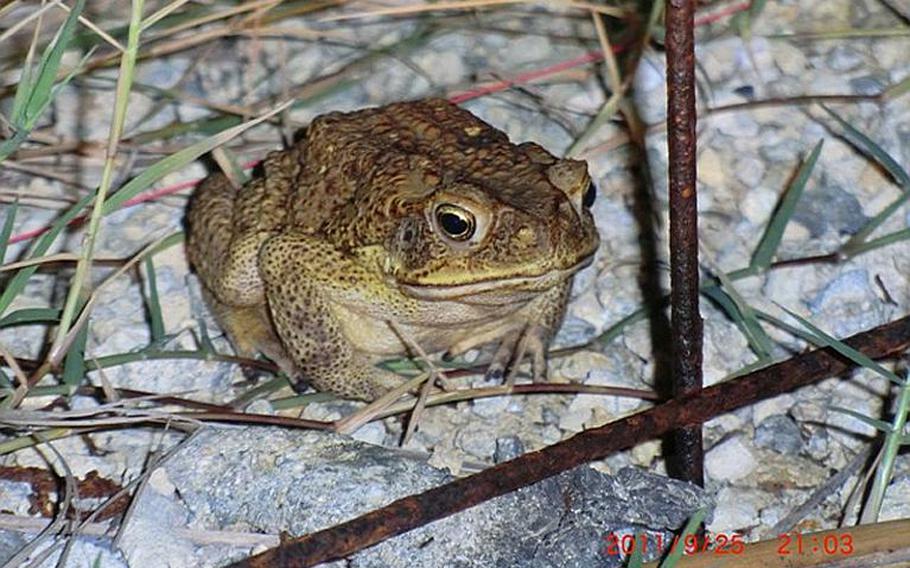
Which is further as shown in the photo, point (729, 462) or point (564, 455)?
point (729, 462)

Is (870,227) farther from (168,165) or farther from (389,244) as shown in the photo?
(168,165)

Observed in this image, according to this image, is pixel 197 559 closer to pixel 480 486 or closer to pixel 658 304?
pixel 480 486

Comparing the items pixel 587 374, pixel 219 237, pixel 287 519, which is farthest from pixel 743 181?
pixel 287 519

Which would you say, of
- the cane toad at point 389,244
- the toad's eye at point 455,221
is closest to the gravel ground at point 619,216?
the cane toad at point 389,244

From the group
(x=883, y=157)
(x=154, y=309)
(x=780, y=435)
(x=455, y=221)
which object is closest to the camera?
(x=455, y=221)
